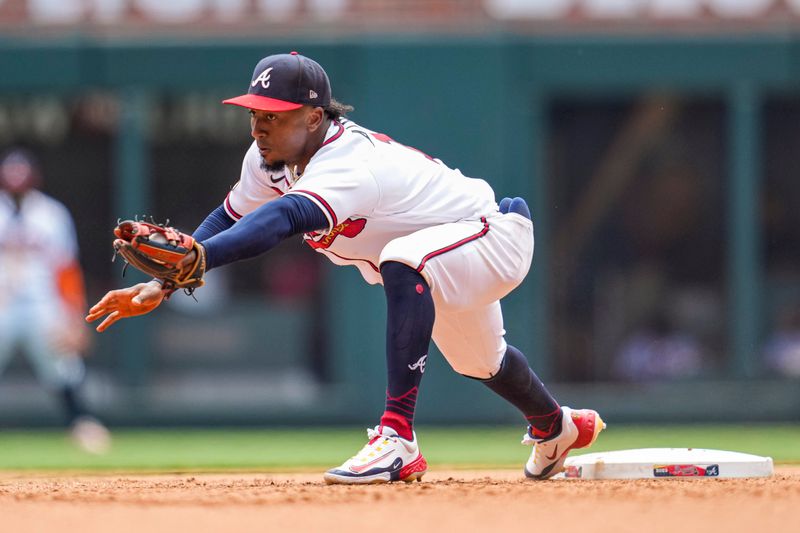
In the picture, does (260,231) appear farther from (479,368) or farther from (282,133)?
(479,368)

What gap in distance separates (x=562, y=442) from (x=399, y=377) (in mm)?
919

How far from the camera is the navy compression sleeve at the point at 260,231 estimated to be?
4660 millimetres

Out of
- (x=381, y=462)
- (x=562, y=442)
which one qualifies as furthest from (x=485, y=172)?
Result: (x=381, y=462)

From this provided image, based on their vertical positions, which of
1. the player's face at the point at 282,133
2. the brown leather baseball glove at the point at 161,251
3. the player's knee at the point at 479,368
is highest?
the player's face at the point at 282,133

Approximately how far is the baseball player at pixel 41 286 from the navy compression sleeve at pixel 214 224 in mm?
3952

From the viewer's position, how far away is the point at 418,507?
4.39 m

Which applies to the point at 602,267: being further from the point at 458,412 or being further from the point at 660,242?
the point at 458,412

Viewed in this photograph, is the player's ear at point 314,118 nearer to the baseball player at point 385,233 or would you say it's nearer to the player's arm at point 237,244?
the baseball player at point 385,233

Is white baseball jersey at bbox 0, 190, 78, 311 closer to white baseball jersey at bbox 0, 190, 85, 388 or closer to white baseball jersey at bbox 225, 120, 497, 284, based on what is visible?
white baseball jersey at bbox 0, 190, 85, 388

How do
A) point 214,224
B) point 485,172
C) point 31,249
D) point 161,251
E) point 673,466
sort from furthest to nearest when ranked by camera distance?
point 485,172 → point 31,249 → point 673,466 → point 214,224 → point 161,251

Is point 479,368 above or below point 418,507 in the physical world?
above

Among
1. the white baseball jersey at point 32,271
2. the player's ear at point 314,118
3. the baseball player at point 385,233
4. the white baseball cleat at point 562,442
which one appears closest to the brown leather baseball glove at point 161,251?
the baseball player at point 385,233

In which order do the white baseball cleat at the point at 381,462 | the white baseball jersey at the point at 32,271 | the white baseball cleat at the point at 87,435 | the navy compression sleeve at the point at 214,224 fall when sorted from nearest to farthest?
the white baseball cleat at the point at 381,462 → the navy compression sleeve at the point at 214,224 → the white baseball cleat at the point at 87,435 → the white baseball jersey at the point at 32,271

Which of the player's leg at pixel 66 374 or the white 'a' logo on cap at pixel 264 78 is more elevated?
the white 'a' logo on cap at pixel 264 78
